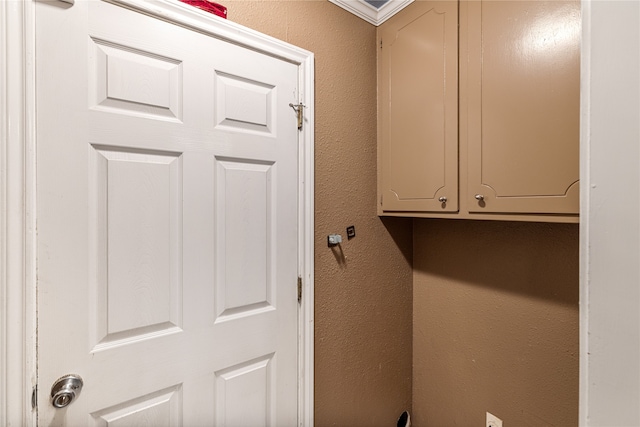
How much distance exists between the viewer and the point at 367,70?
1.45 m

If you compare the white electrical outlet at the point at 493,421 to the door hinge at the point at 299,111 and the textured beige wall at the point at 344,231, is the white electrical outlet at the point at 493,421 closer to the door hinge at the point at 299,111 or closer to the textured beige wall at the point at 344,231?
the textured beige wall at the point at 344,231

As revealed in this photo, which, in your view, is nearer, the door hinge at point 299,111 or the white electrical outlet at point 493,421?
the door hinge at point 299,111

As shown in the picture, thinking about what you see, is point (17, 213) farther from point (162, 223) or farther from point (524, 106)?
point (524, 106)

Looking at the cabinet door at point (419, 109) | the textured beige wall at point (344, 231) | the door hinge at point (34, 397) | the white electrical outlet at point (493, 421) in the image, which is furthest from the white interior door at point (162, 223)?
the white electrical outlet at point (493, 421)

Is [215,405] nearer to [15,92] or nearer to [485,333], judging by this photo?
[15,92]

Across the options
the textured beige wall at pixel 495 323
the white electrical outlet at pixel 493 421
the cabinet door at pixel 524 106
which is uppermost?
the cabinet door at pixel 524 106

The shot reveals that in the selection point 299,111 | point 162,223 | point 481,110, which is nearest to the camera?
point 162,223

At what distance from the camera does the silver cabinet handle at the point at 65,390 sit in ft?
2.63

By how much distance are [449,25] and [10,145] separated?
4.69 ft

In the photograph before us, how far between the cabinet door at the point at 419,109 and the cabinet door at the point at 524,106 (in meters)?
0.08

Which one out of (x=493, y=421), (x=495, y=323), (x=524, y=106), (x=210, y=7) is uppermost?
(x=210, y=7)

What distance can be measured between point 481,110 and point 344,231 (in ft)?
2.33

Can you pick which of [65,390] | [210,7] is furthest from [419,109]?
[65,390]

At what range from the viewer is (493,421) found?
1.39 meters
